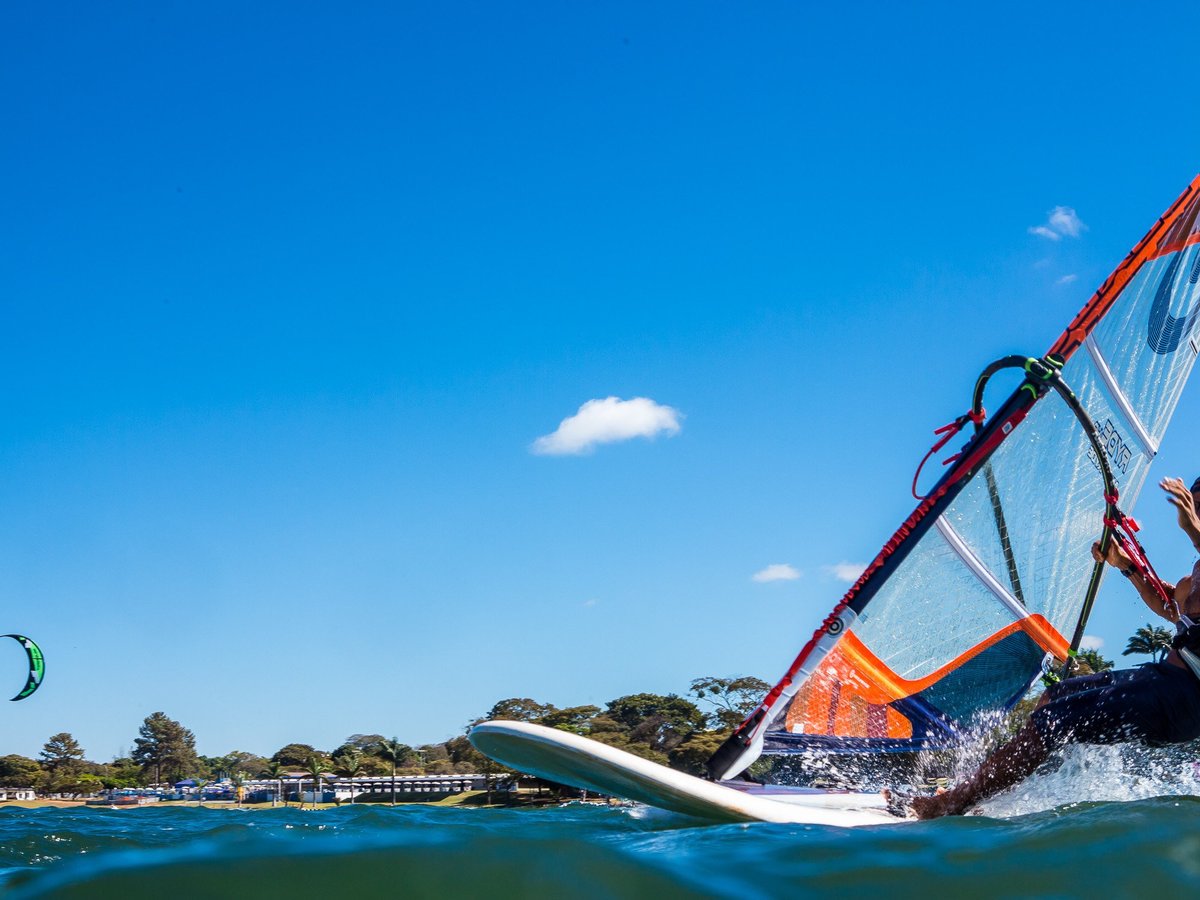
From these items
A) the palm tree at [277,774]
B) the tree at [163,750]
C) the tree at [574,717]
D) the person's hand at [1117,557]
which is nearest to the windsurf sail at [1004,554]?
the person's hand at [1117,557]

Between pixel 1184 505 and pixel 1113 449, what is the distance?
2353 millimetres

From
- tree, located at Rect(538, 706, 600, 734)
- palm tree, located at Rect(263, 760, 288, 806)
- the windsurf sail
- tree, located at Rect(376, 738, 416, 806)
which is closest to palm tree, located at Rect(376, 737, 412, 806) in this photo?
tree, located at Rect(376, 738, 416, 806)

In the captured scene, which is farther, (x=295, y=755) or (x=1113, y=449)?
(x=295, y=755)

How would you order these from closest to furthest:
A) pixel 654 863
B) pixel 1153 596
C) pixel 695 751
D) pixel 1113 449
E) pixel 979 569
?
pixel 654 863 → pixel 1153 596 → pixel 979 569 → pixel 1113 449 → pixel 695 751

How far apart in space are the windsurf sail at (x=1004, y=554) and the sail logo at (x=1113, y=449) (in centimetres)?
1

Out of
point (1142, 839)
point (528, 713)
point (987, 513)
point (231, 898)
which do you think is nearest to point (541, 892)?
point (231, 898)

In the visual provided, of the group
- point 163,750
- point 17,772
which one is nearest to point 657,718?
point 17,772

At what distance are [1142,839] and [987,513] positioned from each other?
158 inches

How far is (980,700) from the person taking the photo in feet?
21.7

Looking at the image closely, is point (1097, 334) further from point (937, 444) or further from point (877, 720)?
point (877, 720)

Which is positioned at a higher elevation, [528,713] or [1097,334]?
[1097,334]

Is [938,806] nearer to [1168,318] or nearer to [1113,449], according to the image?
[1113,449]

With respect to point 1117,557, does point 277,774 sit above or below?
below

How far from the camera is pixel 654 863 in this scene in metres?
2.61
